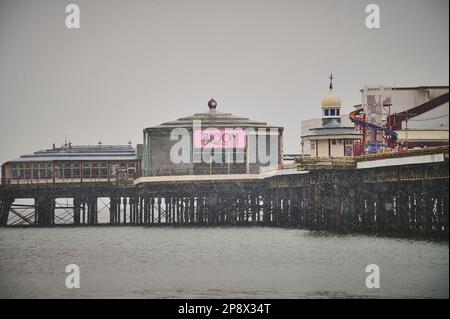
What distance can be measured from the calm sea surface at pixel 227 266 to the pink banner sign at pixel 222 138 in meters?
39.4

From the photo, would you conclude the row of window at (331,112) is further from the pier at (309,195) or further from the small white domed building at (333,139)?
the pier at (309,195)

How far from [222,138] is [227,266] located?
65.8m

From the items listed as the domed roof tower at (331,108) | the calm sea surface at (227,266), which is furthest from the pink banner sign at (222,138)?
the calm sea surface at (227,266)

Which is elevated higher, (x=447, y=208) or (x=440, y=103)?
(x=440, y=103)

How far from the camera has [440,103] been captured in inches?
4449

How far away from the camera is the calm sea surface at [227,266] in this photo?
190 ft

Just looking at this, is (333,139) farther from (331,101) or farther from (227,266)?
(227,266)

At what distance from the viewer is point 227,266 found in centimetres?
6900

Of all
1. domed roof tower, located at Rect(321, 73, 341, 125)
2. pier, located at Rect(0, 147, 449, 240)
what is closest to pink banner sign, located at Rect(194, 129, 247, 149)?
pier, located at Rect(0, 147, 449, 240)

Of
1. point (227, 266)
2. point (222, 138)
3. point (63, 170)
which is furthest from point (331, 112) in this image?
point (63, 170)

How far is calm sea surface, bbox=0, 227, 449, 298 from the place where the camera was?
57844 mm
